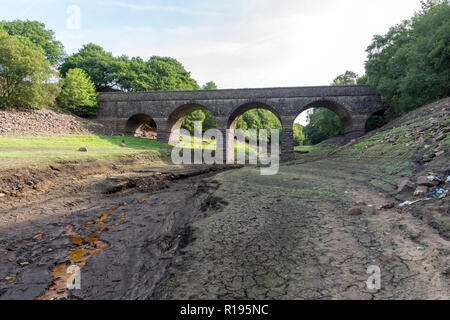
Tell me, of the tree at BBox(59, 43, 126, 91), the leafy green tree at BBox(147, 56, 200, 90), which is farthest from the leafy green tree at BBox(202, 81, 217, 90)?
the tree at BBox(59, 43, 126, 91)

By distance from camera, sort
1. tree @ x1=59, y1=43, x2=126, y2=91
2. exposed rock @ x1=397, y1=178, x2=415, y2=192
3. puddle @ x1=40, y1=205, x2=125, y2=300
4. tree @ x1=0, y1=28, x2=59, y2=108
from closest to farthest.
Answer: puddle @ x1=40, y1=205, x2=125, y2=300
exposed rock @ x1=397, y1=178, x2=415, y2=192
tree @ x1=0, y1=28, x2=59, y2=108
tree @ x1=59, y1=43, x2=126, y2=91

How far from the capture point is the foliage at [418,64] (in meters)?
14.5

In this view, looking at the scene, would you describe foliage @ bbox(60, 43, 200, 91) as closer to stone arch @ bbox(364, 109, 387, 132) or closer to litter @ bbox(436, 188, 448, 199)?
stone arch @ bbox(364, 109, 387, 132)

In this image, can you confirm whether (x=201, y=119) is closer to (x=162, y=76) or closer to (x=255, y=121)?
(x=162, y=76)

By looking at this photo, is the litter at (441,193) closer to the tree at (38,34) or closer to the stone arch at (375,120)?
the stone arch at (375,120)

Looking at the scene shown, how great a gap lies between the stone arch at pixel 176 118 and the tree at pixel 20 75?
1106 cm

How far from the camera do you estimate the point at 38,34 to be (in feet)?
109

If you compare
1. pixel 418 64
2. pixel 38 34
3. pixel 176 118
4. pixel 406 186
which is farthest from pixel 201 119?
pixel 406 186

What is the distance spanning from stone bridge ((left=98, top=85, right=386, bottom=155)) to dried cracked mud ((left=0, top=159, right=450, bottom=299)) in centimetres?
1732

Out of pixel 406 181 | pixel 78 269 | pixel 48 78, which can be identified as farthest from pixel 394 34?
pixel 48 78

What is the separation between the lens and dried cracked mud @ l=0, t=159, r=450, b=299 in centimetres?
239

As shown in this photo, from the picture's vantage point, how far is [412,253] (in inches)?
108

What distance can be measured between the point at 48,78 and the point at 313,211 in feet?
83.4

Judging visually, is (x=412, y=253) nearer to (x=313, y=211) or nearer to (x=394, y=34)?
(x=313, y=211)
